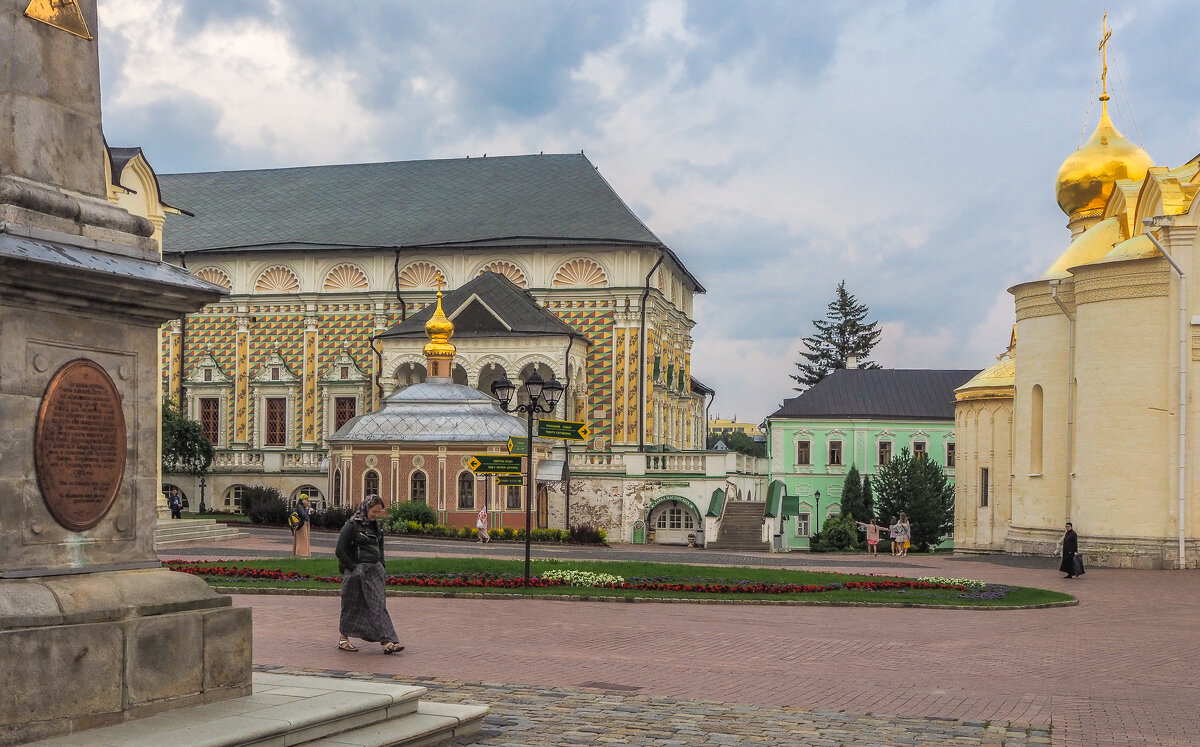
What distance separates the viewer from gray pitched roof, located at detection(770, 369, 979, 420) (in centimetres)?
6712

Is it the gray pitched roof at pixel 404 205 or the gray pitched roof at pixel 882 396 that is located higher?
the gray pitched roof at pixel 404 205

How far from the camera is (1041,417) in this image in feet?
121

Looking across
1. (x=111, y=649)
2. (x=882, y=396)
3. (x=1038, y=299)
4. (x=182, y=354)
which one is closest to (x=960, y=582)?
(x=1038, y=299)

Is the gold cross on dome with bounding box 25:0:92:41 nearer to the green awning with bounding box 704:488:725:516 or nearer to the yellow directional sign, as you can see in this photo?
the yellow directional sign

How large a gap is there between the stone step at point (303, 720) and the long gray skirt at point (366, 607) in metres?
3.26

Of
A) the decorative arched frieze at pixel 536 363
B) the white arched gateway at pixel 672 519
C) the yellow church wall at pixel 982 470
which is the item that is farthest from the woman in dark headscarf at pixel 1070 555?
the decorative arched frieze at pixel 536 363

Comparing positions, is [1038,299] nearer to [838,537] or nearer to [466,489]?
[838,537]

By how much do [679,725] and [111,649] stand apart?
12.6 ft

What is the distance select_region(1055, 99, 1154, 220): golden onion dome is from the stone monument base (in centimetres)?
3573

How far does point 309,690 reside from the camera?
8.64 meters

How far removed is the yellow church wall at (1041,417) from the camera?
3544 centimetres

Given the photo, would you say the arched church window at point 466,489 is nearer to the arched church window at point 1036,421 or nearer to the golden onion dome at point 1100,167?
the arched church window at point 1036,421

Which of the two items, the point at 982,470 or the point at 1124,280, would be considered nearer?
the point at 1124,280

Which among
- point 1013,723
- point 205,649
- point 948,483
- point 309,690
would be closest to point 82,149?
point 205,649
